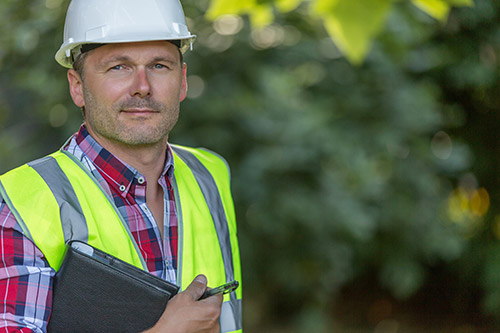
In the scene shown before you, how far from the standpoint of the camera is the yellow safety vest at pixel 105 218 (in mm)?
1345

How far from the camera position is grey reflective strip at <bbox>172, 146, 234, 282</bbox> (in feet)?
5.67

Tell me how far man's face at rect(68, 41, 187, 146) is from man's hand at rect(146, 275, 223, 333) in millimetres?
413

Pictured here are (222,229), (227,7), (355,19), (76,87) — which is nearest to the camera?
(355,19)

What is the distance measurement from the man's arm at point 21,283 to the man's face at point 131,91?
0.36 meters

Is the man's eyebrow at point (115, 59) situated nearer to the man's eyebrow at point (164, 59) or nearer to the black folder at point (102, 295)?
the man's eyebrow at point (164, 59)

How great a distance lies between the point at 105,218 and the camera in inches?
56.2

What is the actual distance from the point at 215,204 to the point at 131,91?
1.45 feet

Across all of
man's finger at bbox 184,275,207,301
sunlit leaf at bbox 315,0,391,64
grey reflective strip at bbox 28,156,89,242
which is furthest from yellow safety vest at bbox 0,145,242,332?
sunlit leaf at bbox 315,0,391,64

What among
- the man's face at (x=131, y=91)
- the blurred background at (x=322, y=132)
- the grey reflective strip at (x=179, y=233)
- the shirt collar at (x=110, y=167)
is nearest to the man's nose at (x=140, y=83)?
the man's face at (x=131, y=91)

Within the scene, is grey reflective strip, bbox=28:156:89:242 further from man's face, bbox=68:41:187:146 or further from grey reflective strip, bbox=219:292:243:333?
grey reflective strip, bbox=219:292:243:333

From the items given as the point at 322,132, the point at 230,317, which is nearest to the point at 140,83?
the point at 230,317

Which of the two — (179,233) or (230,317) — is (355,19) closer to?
(179,233)


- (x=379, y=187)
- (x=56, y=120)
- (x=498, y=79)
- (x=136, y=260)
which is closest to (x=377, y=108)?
(x=379, y=187)

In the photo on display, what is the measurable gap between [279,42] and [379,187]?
1129mm
